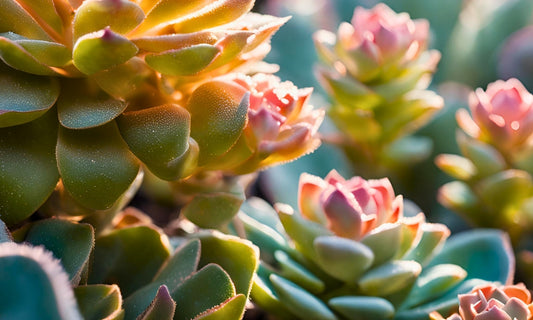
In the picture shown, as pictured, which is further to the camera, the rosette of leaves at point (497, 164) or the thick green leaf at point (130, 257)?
the rosette of leaves at point (497, 164)

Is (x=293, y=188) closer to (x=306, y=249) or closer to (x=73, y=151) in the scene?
(x=306, y=249)

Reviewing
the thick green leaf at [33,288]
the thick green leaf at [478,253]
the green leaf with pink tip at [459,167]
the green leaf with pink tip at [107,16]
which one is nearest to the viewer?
the thick green leaf at [33,288]

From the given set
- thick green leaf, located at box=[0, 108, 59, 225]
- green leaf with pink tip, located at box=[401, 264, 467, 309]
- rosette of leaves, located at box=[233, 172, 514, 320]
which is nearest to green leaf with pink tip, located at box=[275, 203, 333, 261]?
rosette of leaves, located at box=[233, 172, 514, 320]

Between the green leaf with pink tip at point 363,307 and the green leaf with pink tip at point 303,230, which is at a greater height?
the green leaf with pink tip at point 303,230

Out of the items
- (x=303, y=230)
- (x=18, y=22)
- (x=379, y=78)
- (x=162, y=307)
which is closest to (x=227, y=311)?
(x=162, y=307)

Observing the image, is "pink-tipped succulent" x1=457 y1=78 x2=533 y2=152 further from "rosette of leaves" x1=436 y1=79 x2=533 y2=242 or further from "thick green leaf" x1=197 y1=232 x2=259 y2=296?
"thick green leaf" x1=197 y1=232 x2=259 y2=296

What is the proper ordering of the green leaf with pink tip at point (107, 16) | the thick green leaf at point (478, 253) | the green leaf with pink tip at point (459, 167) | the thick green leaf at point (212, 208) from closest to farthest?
the green leaf with pink tip at point (107, 16)
the thick green leaf at point (212, 208)
the thick green leaf at point (478, 253)
the green leaf with pink tip at point (459, 167)

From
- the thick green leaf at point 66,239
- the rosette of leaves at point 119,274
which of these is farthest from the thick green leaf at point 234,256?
the thick green leaf at point 66,239

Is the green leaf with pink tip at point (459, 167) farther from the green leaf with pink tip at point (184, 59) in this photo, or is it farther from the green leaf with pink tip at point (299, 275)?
the green leaf with pink tip at point (184, 59)
